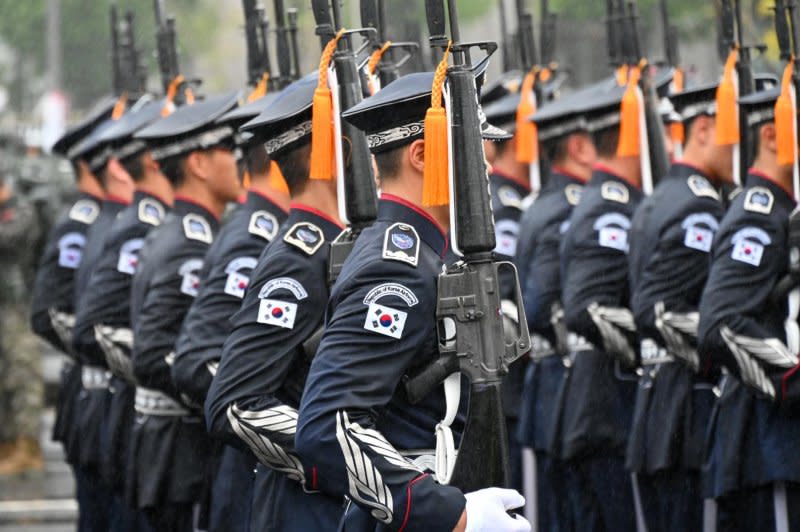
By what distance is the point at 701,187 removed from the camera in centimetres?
691

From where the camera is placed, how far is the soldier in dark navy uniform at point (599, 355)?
7.41 meters

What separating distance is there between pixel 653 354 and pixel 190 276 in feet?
6.74

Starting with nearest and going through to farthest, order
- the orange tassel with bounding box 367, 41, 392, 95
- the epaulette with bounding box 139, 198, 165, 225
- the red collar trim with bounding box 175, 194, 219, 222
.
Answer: the orange tassel with bounding box 367, 41, 392, 95
the red collar trim with bounding box 175, 194, 219, 222
the epaulette with bounding box 139, 198, 165, 225

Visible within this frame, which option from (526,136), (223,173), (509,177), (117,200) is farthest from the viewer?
(509,177)

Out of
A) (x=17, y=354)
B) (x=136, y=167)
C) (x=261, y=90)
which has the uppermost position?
(x=261, y=90)

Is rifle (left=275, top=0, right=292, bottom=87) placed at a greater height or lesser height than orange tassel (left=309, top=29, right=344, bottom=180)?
greater

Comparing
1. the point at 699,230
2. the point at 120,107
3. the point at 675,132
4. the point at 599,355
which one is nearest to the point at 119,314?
the point at 599,355

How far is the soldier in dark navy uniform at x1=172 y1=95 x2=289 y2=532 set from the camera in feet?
19.7

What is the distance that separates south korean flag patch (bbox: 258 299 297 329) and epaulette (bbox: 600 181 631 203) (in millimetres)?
3006

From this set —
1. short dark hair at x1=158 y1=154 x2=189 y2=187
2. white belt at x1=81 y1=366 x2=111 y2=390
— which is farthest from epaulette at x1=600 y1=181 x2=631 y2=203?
white belt at x1=81 y1=366 x2=111 y2=390

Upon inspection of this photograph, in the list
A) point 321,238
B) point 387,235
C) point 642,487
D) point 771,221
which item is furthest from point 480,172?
point 642,487

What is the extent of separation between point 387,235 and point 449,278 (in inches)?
9.3

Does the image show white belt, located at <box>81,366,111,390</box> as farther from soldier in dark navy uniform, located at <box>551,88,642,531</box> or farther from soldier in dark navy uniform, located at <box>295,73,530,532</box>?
soldier in dark navy uniform, located at <box>295,73,530,532</box>

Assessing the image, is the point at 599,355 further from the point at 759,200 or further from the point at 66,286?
the point at 66,286
